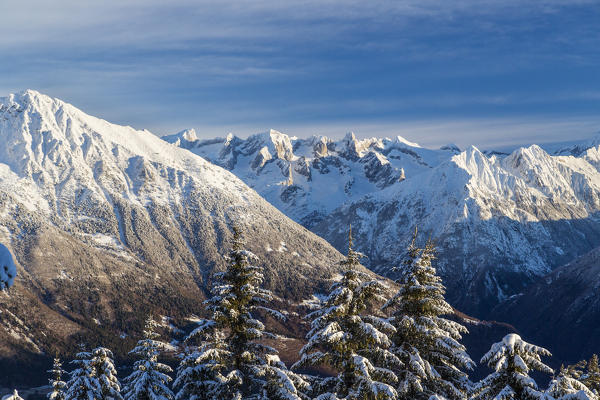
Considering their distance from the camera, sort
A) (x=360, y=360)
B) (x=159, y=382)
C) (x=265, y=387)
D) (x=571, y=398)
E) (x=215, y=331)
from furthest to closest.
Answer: (x=159, y=382)
(x=215, y=331)
(x=265, y=387)
(x=360, y=360)
(x=571, y=398)

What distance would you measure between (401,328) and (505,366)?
7.88 m

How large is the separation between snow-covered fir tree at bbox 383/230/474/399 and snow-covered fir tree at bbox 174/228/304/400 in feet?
21.3

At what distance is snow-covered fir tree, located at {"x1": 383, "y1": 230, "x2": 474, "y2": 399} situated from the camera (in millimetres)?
29094

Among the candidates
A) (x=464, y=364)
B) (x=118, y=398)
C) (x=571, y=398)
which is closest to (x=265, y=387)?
(x=464, y=364)

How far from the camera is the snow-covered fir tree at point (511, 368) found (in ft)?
73.4

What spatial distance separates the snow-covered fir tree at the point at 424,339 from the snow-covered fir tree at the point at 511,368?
4771 mm

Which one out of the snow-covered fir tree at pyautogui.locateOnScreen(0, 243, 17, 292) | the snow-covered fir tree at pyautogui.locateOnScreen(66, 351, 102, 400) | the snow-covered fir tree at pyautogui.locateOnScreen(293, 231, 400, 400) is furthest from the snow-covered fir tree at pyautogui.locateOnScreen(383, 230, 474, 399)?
the snow-covered fir tree at pyautogui.locateOnScreen(66, 351, 102, 400)

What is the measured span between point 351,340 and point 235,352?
736 centimetres

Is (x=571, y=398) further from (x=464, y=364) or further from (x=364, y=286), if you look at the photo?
(x=364, y=286)

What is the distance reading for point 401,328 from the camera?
30000mm

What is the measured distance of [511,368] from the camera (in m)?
23.0

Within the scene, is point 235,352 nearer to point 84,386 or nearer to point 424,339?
point 424,339

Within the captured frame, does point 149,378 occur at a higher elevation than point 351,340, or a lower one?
lower

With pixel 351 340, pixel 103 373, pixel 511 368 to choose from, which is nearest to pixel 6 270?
pixel 351 340
